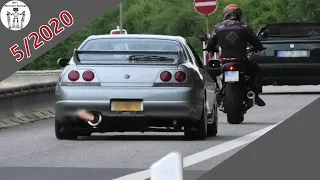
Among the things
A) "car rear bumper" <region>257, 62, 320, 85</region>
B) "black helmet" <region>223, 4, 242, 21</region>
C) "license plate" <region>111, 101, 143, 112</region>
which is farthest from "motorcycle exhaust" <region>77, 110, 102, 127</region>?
"car rear bumper" <region>257, 62, 320, 85</region>

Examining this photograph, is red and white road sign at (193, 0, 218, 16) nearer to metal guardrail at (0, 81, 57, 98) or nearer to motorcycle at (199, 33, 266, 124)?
metal guardrail at (0, 81, 57, 98)

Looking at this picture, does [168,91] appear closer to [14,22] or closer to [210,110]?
[210,110]

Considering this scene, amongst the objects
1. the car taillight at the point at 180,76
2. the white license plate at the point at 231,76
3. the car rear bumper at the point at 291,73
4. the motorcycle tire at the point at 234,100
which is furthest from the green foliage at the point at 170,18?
the car taillight at the point at 180,76

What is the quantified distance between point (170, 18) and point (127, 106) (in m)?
80.8

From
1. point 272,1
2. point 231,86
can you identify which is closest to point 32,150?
point 231,86

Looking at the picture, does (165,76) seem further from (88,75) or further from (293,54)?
(293,54)

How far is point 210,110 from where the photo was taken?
16.0 metres

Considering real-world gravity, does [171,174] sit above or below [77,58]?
above

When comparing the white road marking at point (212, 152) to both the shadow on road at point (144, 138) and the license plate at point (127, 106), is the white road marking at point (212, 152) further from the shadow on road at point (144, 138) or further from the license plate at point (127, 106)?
the license plate at point (127, 106)

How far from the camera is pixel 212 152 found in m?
13.2

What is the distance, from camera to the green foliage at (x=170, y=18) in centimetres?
7988

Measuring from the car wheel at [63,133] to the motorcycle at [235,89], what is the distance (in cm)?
319

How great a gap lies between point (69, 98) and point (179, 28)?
251 ft

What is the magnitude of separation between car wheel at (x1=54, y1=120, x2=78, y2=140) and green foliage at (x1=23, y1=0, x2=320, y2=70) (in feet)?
183
